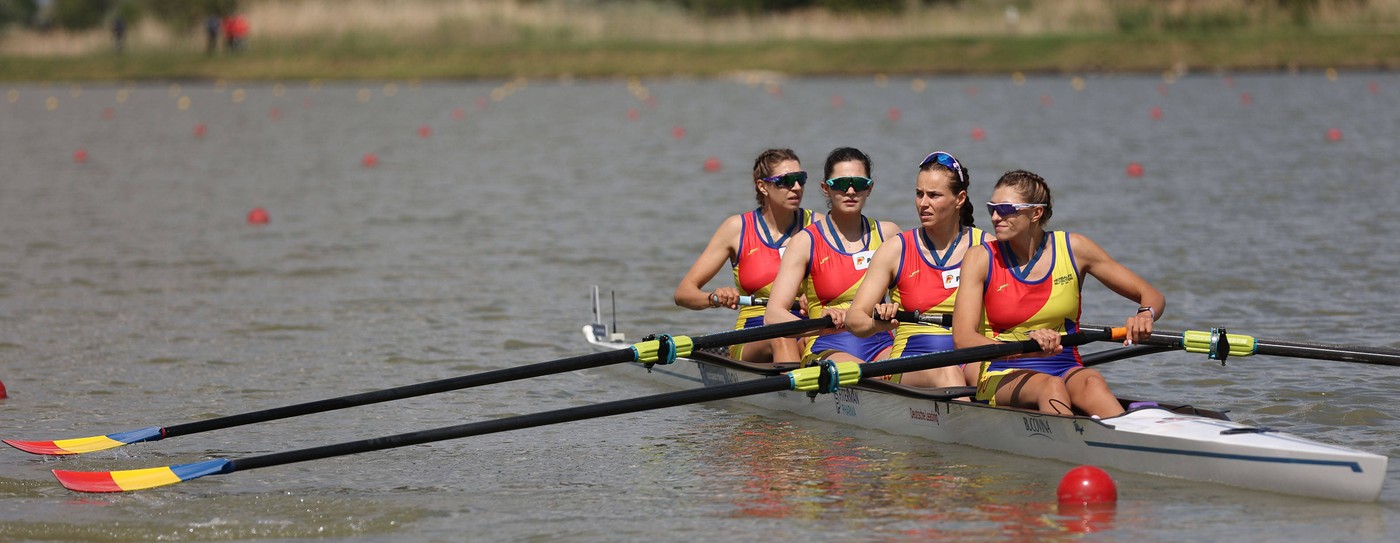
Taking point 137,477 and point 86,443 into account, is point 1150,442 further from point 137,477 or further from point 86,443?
point 86,443

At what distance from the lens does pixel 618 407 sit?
6.18 metres

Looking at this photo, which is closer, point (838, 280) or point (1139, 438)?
point (1139, 438)

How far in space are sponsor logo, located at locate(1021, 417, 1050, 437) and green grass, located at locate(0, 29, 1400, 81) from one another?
96.0 ft

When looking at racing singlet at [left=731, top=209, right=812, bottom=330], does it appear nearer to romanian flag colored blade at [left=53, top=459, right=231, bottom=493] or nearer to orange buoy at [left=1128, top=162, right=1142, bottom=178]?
romanian flag colored blade at [left=53, top=459, right=231, bottom=493]

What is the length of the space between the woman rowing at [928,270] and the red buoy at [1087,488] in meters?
1.14

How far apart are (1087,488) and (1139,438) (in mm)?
382

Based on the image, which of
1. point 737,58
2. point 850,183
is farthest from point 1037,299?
point 737,58

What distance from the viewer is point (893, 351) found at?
281 inches

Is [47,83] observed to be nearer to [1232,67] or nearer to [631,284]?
[1232,67]

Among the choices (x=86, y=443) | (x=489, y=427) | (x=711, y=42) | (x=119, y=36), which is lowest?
(x=86, y=443)

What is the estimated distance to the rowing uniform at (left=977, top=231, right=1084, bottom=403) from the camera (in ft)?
20.7

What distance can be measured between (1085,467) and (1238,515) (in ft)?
1.77

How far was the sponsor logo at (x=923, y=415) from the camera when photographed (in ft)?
22.2

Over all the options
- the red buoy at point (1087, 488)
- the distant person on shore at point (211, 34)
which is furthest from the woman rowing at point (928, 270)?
the distant person on shore at point (211, 34)
